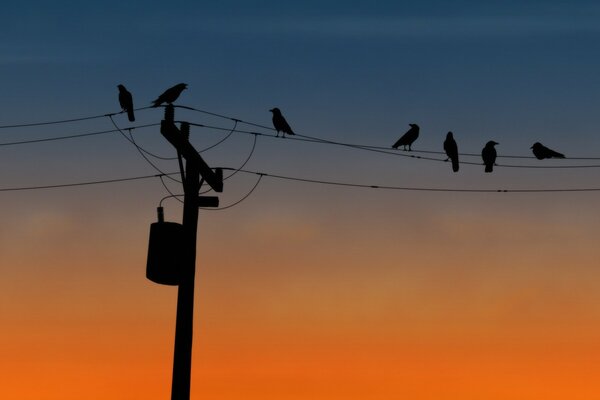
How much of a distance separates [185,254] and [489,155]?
1256 centimetres

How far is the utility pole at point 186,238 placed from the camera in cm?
2008

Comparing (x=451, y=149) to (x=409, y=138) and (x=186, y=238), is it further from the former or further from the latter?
(x=186, y=238)

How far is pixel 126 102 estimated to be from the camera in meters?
27.0

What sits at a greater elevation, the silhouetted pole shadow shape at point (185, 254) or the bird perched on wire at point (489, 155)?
the bird perched on wire at point (489, 155)

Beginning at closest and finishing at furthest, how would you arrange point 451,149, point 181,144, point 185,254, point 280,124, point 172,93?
point 185,254 < point 181,144 < point 172,93 < point 280,124 < point 451,149

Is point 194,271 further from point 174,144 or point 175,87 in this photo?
point 175,87

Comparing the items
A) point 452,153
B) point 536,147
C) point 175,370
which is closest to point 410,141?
point 452,153

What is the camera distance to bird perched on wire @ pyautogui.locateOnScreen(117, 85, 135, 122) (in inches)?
1062

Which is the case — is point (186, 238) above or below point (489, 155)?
below

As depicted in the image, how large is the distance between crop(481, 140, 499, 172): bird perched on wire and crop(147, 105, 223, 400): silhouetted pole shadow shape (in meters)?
10.8

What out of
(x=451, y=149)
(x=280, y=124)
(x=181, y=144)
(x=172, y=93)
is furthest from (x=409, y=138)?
(x=181, y=144)

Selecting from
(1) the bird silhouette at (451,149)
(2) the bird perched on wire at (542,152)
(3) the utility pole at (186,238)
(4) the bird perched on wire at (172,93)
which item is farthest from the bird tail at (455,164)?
(3) the utility pole at (186,238)

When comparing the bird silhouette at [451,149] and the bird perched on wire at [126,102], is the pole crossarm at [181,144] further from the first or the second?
the bird silhouette at [451,149]

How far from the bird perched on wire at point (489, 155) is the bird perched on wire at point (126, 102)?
875 centimetres
